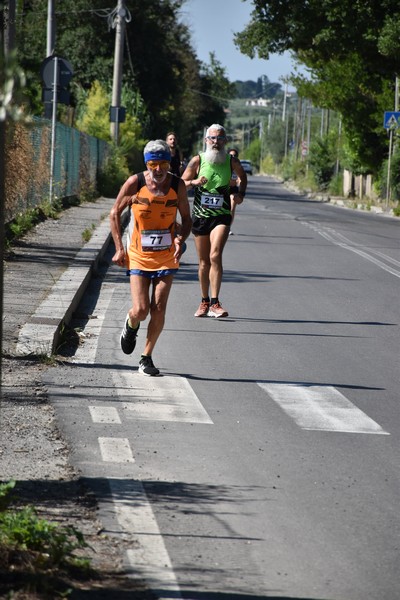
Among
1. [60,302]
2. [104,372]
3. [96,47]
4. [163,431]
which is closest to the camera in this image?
[163,431]

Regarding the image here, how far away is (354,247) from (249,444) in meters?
16.4

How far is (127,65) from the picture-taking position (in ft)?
196

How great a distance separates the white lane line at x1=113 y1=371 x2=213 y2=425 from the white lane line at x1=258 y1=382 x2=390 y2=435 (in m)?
0.58

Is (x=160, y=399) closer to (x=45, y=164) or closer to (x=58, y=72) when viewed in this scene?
(x=45, y=164)

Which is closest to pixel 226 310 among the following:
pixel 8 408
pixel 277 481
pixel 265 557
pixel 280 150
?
pixel 8 408

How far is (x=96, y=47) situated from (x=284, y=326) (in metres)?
49.4

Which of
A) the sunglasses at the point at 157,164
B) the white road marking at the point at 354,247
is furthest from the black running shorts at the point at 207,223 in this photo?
the white road marking at the point at 354,247

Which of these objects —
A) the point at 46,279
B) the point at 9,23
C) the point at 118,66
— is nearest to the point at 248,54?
the point at 118,66

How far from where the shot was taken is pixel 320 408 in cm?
809

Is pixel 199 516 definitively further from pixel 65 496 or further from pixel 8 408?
pixel 8 408

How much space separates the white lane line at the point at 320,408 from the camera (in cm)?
752

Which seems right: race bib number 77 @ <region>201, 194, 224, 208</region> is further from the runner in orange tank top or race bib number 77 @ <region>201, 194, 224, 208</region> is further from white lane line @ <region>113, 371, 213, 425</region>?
white lane line @ <region>113, 371, 213, 425</region>

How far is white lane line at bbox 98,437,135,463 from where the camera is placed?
251 inches

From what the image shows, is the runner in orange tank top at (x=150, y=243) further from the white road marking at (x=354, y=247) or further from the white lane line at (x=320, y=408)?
the white road marking at (x=354, y=247)
